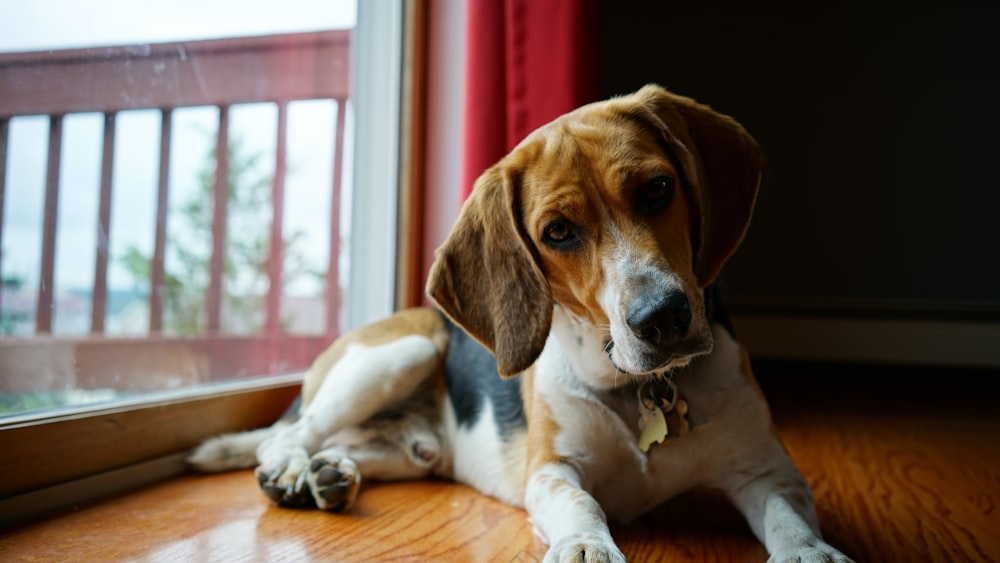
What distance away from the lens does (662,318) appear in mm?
1282

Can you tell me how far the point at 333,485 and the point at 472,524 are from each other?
37cm

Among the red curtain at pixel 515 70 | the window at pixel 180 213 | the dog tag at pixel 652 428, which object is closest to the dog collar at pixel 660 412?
the dog tag at pixel 652 428

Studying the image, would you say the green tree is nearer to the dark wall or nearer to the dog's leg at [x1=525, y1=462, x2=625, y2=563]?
the dog's leg at [x1=525, y1=462, x2=625, y2=563]

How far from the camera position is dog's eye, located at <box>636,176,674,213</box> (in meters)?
1.47

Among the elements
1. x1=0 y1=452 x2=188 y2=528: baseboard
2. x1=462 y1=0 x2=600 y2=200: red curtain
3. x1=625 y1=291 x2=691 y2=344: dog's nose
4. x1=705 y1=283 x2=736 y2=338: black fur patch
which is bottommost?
x1=0 y1=452 x2=188 y2=528: baseboard

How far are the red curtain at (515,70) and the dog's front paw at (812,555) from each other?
1545 mm

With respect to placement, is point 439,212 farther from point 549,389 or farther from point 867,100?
point 867,100

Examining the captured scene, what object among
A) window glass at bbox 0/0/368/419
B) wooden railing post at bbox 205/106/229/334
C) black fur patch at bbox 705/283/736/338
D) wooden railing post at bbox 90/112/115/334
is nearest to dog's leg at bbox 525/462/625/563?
black fur patch at bbox 705/283/736/338

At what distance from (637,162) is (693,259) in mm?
263

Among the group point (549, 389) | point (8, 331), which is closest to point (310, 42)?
point (8, 331)

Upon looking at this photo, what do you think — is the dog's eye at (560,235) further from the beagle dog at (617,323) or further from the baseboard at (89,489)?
the baseboard at (89,489)

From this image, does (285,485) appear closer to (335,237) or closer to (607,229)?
(607,229)

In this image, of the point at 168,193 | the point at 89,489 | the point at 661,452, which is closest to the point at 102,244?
the point at 168,193

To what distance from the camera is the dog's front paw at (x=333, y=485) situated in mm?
1787
